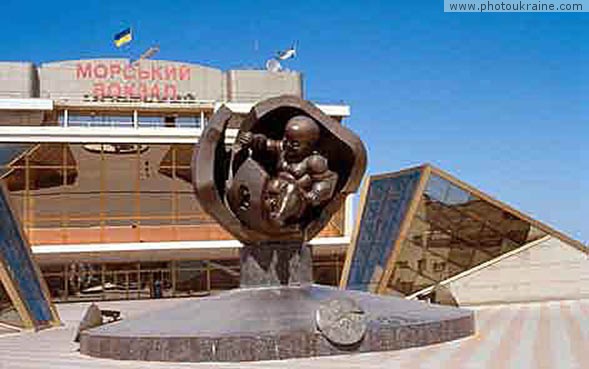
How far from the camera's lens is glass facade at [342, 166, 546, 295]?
22.0 metres

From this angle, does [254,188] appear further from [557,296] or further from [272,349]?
[557,296]

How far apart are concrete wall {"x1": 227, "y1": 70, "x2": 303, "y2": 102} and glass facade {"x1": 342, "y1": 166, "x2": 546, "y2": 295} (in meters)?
23.7

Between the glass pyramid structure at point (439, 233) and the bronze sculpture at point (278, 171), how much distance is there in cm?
834

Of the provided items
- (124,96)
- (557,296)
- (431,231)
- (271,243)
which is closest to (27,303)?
(271,243)

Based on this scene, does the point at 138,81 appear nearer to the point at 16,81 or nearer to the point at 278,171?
the point at 16,81

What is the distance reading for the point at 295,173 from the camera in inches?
526

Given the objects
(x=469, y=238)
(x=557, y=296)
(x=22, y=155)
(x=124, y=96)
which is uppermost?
(x=124, y=96)

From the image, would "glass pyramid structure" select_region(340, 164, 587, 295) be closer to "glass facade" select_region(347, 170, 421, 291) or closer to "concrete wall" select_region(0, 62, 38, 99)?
"glass facade" select_region(347, 170, 421, 291)

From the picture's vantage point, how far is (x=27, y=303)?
722 inches

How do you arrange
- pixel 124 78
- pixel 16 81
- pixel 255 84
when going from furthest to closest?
1. pixel 255 84
2. pixel 124 78
3. pixel 16 81

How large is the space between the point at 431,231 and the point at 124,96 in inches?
1006

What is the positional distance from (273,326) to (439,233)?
11.7m

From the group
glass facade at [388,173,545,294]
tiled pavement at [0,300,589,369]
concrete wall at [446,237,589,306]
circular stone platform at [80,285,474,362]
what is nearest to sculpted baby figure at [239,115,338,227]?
circular stone platform at [80,285,474,362]

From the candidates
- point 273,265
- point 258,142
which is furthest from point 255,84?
point 273,265
